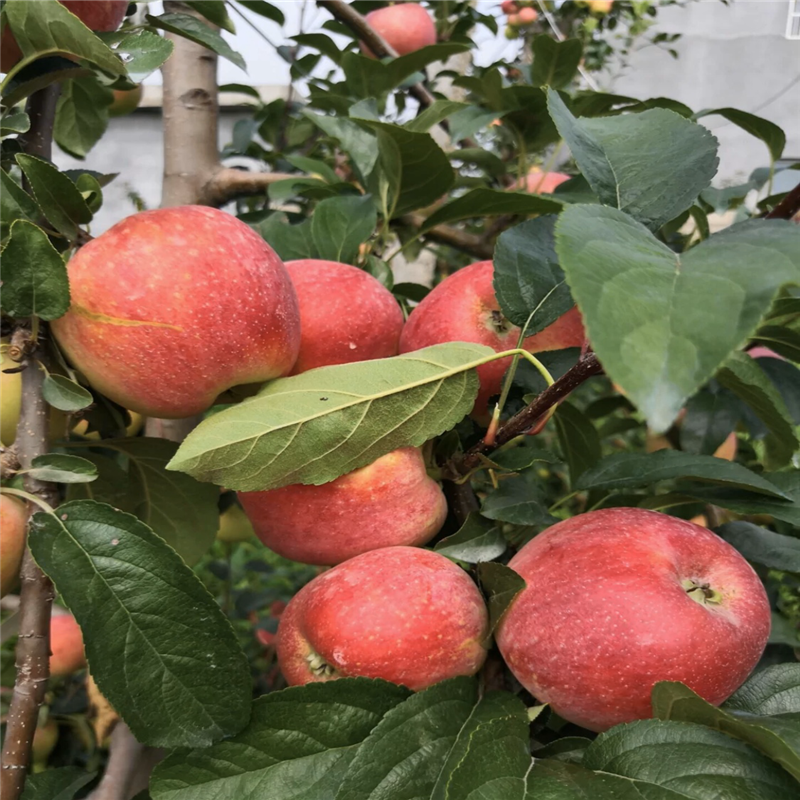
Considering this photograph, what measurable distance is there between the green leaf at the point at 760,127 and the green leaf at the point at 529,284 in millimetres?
395

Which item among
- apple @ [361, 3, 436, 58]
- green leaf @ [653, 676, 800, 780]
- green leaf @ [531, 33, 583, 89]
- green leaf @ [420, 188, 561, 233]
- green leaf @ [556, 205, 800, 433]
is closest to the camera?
green leaf @ [556, 205, 800, 433]

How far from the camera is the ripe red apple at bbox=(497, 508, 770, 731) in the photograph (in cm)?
43

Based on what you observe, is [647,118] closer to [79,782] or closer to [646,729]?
[646,729]

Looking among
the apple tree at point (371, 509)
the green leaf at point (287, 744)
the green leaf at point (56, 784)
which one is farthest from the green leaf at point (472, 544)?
the green leaf at point (56, 784)

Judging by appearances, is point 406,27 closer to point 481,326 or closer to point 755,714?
point 481,326

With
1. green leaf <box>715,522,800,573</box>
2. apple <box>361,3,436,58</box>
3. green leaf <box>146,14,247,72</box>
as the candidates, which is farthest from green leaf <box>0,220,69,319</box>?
apple <box>361,3,436,58</box>

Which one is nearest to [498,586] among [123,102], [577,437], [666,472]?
[666,472]

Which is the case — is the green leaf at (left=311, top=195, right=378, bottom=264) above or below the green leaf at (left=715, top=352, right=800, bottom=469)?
above

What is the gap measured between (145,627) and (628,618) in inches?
11.1

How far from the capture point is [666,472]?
1.68 feet

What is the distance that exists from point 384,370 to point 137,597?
20 cm

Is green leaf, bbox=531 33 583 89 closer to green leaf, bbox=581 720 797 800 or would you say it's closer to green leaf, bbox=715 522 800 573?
green leaf, bbox=715 522 800 573

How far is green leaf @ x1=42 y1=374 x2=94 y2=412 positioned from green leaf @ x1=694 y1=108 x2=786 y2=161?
2.24 ft

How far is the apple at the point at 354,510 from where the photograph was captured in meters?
0.51
